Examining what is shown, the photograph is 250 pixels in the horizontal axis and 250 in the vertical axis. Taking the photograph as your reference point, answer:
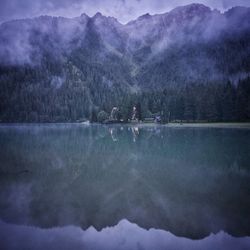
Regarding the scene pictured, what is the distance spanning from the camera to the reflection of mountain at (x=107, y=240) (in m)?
10.8

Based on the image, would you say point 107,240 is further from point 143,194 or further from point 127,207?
point 143,194

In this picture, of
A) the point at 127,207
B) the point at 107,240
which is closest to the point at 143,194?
the point at 127,207

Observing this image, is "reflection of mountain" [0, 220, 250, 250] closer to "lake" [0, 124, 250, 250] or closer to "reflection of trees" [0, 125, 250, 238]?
"lake" [0, 124, 250, 250]

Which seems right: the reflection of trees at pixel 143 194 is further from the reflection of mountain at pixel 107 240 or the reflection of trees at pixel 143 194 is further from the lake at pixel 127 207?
the reflection of mountain at pixel 107 240

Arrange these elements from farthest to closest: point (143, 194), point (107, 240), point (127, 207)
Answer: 1. point (143, 194)
2. point (127, 207)
3. point (107, 240)

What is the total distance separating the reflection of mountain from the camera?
1076 centimetres

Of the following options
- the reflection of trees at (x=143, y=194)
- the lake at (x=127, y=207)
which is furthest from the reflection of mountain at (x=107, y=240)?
the reflection of trees at (x=143, y=194)

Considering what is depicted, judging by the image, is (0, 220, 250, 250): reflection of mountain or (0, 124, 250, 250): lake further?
(0, 124, 250, 250): lake

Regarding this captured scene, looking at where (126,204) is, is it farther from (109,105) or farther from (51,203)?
(109,105)

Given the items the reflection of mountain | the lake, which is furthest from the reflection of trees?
the reflection of mountain

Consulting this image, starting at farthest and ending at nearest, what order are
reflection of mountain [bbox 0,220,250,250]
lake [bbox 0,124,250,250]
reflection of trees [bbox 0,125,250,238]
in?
reflection of trees [bbox 0,125,250,238], lake [bbox 0,124,250,250], reflection of mountain [bbox 0,220,250,250]

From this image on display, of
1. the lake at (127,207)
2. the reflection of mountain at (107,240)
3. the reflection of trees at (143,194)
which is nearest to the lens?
the reflection of mountain at (107,240)

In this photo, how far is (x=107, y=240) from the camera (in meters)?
11.5

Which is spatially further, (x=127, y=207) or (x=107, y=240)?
(x=127, y=207)
